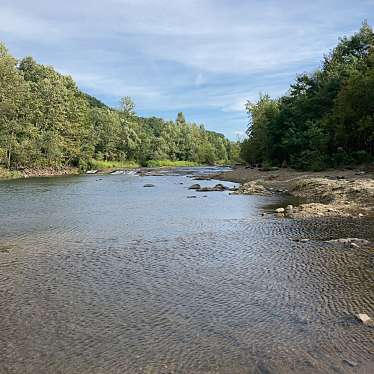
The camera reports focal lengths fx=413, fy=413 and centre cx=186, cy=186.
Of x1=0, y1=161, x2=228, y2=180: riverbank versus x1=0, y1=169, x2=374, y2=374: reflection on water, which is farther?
x1=0, y1=161, x2=228, y2=180: riverbank

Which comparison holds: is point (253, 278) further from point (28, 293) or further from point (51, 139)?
point (51, 139)

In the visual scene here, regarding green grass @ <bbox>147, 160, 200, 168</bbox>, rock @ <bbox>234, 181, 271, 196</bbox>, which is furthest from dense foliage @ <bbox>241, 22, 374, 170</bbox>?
green grass @ <bbox>147, 160, 200, 168</bbox>

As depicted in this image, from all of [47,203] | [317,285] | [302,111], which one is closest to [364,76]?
[302,111]

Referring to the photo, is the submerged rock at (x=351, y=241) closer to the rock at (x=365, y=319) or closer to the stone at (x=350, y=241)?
the stone at (x=350, y=241)

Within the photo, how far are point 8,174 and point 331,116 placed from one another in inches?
1796

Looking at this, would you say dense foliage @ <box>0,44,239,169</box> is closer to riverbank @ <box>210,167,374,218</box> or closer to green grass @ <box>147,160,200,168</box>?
green grass @ <box>147,160,200,168</box>

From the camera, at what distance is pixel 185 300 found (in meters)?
9.27

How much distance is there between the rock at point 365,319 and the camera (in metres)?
7.67

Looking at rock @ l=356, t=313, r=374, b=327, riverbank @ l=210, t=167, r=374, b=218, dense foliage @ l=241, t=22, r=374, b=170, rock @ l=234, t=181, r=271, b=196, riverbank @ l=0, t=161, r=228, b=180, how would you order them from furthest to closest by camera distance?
riverbank @ l=0, t=161, r=228, b=180, dense foliage @ l=241, t=22, r=374, b=170, rock @ l=234, t=181, r=271, b=196, riverbank @ l=210, t=167, r=374, b=218, rock @ l=356, t=313, r=374, b=327

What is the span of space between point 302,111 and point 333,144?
12.0 metres

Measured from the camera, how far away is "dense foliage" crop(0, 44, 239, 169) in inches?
2525

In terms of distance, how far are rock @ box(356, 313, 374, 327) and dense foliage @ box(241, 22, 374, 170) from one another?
3253cm

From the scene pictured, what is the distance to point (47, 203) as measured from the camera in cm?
2892

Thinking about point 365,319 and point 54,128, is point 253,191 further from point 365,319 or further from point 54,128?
point 54,128
